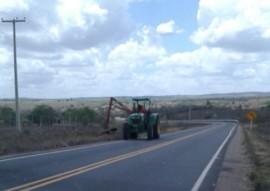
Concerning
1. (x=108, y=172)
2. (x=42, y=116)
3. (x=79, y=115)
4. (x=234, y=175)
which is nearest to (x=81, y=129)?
(x=42, y=116)

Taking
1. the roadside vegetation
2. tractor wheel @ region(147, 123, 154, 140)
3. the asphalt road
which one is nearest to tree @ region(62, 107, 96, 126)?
the roadside vegetation

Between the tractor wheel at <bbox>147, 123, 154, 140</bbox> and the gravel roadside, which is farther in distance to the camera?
the tractor wheel at <bbox>147, 123, 154, 140</bbox>

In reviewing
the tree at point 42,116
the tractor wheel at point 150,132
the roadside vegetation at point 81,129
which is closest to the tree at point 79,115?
the roadside vegetation at point 81,129

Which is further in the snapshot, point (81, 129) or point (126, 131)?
point (81, 129)

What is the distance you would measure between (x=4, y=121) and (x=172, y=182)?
69.2 meters

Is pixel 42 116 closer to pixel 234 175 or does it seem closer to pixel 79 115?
pixel 79 115

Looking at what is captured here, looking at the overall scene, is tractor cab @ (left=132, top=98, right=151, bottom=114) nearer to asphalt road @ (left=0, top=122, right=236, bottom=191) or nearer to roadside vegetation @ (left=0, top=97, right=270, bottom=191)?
roadside vegetation @ (left=0, top=97, right=270, bottom=191)

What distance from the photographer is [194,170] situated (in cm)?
2075

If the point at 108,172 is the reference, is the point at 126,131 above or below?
above

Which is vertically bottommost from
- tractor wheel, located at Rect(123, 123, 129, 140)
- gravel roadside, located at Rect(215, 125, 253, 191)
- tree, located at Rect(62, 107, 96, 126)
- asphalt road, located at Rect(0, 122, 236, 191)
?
gravel roadside, located at Rect(215, 125, 253, 191)

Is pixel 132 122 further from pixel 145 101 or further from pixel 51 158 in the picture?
pixel 51 158

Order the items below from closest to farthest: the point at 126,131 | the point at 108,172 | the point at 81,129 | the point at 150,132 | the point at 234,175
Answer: the point at 108,172 → the point at 234,175 → the point at 150,132 → the point at 126,131 → the point at 81,129

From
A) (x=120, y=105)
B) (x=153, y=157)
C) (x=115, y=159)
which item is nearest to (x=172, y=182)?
(x=115, y=159)

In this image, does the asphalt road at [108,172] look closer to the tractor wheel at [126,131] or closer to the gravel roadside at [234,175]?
the gravel roadside at [234,175]
